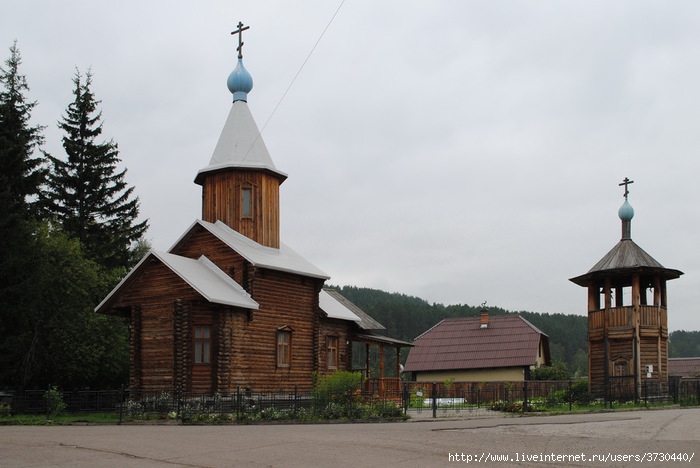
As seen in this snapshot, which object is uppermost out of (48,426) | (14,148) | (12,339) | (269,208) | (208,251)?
(14,148)

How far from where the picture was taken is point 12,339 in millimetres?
30859

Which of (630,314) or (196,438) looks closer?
(196,438)

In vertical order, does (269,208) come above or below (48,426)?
above

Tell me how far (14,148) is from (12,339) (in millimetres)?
7580

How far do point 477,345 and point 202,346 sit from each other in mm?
23655

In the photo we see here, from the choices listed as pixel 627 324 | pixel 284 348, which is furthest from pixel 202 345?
pixel 627 324

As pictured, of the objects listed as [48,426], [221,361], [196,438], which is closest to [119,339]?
[221,361]

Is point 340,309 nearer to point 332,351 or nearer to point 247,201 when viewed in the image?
point 332,351

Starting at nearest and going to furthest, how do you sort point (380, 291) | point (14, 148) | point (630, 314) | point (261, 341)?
point (261, 341) → point (14, 148) → point (630, 314) → point (380, 291)

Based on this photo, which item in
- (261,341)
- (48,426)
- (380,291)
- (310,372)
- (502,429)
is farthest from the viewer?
(380,291)

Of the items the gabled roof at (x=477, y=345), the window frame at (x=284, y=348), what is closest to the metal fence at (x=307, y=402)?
the window frame at (x=284, y=348)

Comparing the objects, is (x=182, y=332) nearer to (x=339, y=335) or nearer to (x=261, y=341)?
(x=261, y=341)

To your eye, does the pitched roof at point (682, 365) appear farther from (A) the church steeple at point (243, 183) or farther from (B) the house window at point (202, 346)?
(B) the house window at point (202, 346)

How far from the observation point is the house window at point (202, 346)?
25516 millimetres
